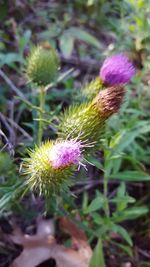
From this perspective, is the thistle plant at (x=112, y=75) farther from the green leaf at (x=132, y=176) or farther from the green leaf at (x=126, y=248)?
the green leaf at (x=126, y=248)

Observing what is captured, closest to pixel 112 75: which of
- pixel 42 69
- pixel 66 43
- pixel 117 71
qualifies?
pixel 117 71

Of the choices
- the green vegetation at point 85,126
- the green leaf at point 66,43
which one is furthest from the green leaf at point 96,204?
the green leaf at point 66,43

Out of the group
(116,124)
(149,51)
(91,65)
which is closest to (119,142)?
(116,124)

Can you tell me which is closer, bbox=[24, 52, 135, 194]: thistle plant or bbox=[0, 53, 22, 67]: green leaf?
bbox=[24, 52, 135, 194]: thistle plant

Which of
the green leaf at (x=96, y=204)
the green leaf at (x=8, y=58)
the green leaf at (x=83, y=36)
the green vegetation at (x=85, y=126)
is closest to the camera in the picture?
the green vegetation at (x=85, y=126)

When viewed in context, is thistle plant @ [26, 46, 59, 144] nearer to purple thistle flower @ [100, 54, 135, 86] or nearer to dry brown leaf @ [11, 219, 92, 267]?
purple thistle flower @ [100, 54, 135, 86]

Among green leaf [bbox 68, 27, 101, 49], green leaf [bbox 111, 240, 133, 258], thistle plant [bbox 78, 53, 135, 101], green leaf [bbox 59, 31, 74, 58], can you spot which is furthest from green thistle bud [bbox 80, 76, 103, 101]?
green leaf [bbox 68, 27, 101, 49]

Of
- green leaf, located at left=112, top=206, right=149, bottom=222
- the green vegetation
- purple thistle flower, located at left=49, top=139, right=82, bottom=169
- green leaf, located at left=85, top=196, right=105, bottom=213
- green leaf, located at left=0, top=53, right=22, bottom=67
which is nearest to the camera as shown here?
purple thistle flower, located at left=49, top=139, right=82, bottom=169
